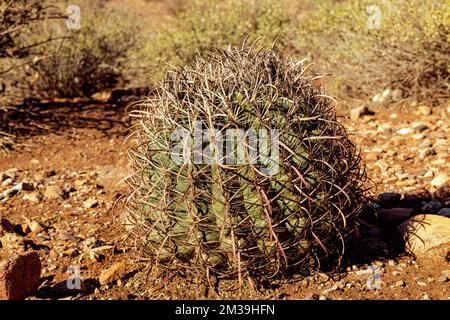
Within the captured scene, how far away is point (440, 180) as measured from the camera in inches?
208

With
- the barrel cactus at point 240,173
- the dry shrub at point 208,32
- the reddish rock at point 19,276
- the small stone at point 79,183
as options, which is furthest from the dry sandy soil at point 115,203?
the dry shrub at point 208,32

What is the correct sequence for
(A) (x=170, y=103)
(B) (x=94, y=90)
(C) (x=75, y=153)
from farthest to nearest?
(B) (x=94, y=90) < (C) (x=75, y=153) < (A) (x=170, y=103)

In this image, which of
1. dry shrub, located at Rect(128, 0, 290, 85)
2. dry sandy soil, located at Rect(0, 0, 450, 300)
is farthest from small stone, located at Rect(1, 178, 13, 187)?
dry shrub, located at Rect(128, 0, 290, 85)

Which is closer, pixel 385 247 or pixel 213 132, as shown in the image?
pixel 213 132

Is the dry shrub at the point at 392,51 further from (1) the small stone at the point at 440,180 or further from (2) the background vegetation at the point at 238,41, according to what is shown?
(1) the small stone at the point at 440,180

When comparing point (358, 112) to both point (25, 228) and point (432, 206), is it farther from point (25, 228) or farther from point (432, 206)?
point (25, 228)

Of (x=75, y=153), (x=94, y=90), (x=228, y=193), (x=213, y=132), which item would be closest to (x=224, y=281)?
(x=228, y=193)

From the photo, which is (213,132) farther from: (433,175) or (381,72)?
(381,72)

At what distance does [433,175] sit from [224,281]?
2851 mm

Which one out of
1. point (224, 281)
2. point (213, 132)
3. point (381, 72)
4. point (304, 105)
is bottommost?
point (224, 281)

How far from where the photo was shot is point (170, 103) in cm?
339

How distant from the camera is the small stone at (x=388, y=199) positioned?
486 centimetres

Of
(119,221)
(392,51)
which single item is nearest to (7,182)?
(119,221)

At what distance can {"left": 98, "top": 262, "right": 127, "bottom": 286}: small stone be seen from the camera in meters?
3.77
